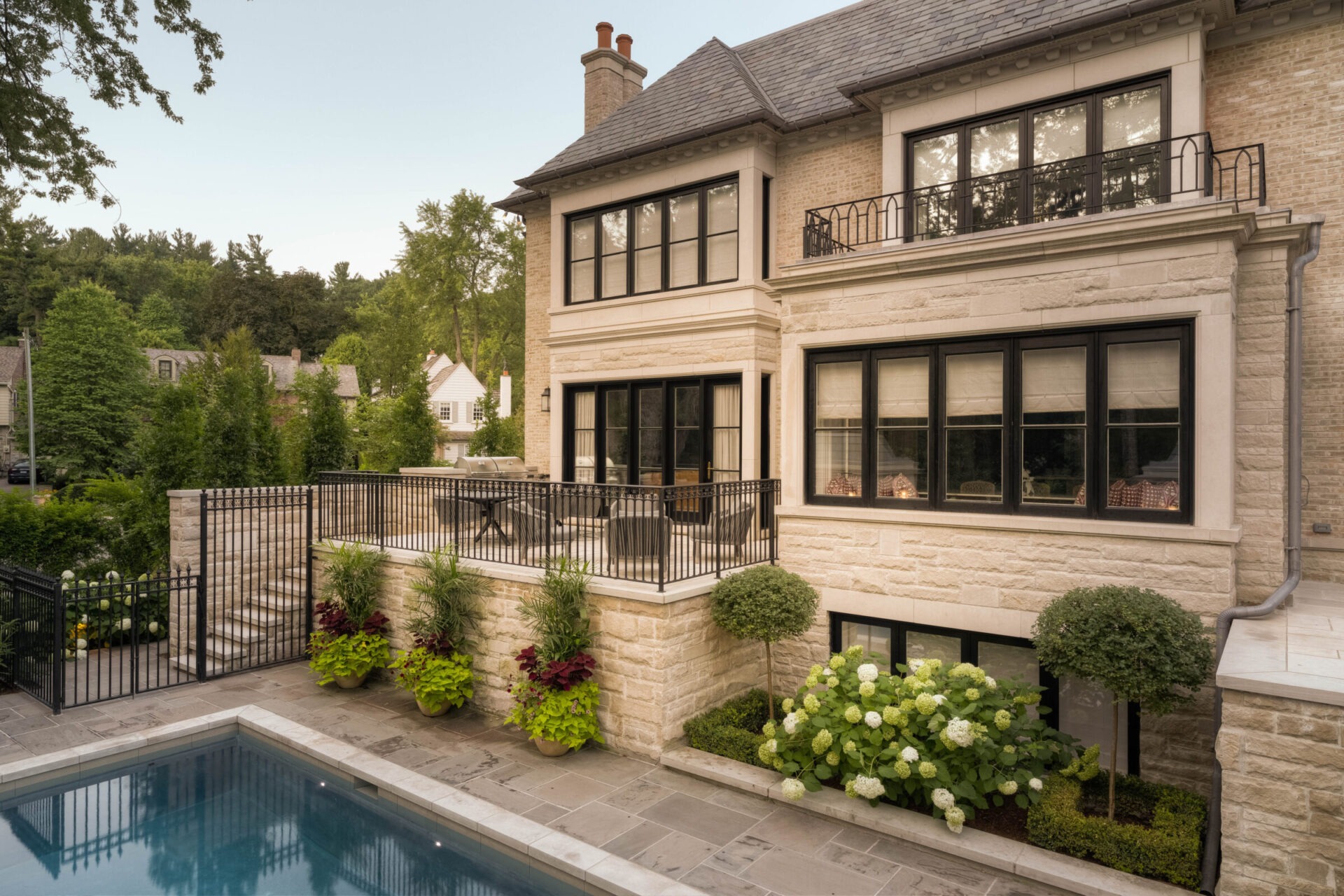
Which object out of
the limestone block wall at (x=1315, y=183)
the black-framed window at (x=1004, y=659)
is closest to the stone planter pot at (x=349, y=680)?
the black-framed window at (x=1004, y=659)

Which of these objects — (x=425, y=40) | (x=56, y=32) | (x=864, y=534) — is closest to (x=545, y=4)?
(x=425, y=40)

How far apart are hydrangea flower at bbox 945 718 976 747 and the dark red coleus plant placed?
11.8ft

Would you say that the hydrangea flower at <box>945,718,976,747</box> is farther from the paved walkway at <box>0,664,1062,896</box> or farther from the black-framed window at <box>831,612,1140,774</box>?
the black-framed window at <box>831,612,1140,774</box>

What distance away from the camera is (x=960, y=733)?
579 centimetres

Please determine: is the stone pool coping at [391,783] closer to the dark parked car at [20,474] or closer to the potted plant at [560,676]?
the potted plant at [560,676]

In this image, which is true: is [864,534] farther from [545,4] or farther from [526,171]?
[526,171]

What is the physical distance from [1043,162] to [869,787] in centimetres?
731

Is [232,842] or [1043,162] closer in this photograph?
[232,842]

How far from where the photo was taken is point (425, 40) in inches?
820

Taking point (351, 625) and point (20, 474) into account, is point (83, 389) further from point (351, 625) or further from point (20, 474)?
point (351, 625)

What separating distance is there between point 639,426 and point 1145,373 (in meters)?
7.63

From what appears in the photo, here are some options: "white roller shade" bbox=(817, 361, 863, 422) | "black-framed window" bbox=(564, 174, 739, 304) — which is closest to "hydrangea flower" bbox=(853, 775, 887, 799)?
"white roller shade" bbox=(817, 361, 863, 422)

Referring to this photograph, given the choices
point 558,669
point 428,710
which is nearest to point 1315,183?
point 558,669

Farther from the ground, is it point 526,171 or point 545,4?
point 526,171
